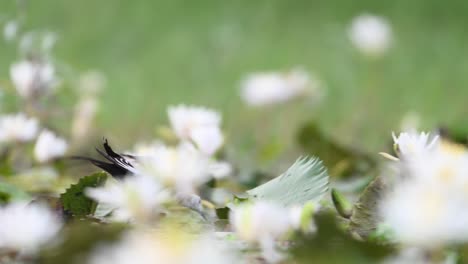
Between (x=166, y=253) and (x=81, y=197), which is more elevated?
(x=81, y=197)

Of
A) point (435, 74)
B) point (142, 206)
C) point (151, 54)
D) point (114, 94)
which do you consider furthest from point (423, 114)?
point (142, 206)

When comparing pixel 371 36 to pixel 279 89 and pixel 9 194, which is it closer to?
pixel 279 89

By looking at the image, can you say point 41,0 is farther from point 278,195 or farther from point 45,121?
point 278,195

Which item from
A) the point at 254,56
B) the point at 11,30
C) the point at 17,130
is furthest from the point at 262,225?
the point at 254,56

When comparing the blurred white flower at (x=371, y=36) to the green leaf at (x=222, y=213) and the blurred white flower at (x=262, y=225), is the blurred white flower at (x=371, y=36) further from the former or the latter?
the blurred white flower at (x=262, y=225)

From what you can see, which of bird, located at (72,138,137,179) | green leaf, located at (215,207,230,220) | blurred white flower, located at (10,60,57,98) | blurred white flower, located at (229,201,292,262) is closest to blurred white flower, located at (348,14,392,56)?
blurred white flower, located at (10,60,57,98)

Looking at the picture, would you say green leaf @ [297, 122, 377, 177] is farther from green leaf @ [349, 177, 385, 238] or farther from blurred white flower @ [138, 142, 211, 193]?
blurred white flower @ [138, 142, 211, 193]
